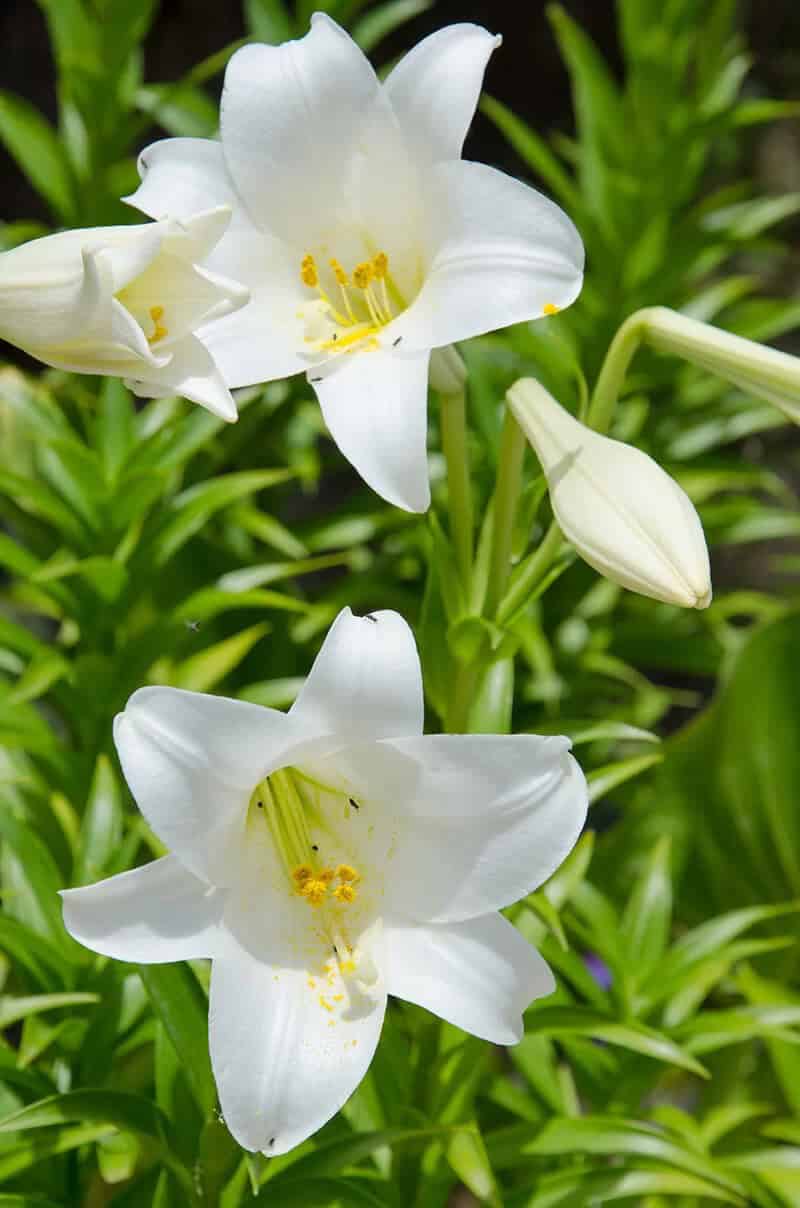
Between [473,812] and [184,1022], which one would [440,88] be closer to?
[473,812]

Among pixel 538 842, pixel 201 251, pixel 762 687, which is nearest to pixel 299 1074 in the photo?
→ pixel 538 842

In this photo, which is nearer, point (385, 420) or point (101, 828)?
point (385, 420)

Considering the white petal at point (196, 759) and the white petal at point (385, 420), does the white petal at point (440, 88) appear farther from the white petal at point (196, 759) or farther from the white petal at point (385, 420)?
the white petal at point (196, 759)

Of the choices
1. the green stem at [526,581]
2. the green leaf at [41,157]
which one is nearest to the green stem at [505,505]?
the green stem at [526,581]

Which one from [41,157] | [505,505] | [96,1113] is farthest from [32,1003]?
[41,157]

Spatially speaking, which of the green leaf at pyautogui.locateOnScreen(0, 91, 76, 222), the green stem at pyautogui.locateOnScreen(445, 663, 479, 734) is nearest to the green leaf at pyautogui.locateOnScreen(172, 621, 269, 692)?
the green stem at pyautogui.locateOnScreen(445, 663, 479, 734)

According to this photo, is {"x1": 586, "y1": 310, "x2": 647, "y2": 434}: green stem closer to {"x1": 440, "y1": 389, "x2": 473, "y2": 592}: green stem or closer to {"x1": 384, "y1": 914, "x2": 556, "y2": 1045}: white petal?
{"x1": 440, "y1": 389, "x2": 473, "y2": 592}: green stem

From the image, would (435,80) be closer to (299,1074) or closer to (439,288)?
(439,288)
